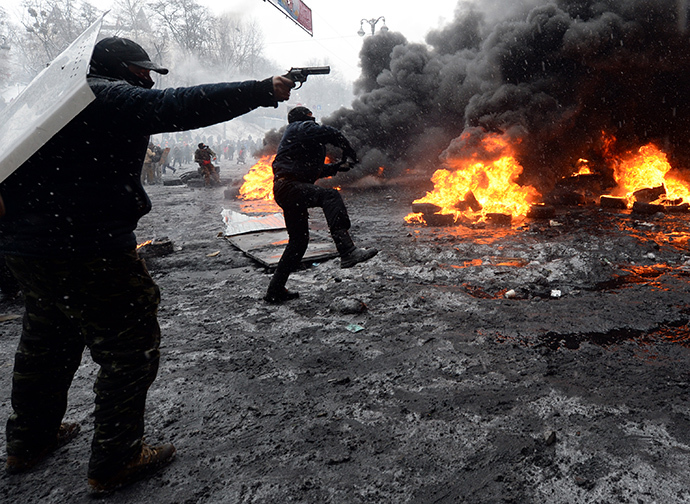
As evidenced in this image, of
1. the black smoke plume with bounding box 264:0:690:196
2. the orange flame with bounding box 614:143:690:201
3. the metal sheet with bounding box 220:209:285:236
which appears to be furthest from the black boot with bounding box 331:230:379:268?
the orange flame with bounding box 614:143:690:201

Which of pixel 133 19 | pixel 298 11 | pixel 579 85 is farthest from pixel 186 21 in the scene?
pixel 579 85

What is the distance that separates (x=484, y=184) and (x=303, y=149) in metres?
6.14

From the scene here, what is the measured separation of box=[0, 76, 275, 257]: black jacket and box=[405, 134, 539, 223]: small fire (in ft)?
23.5

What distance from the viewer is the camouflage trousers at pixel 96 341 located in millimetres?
1531

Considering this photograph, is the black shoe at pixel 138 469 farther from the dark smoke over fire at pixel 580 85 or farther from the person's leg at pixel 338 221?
the dark smoke over fire at pixel 580 85

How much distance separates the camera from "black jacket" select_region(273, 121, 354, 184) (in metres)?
3.51

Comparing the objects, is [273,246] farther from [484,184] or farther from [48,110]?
[484,184]

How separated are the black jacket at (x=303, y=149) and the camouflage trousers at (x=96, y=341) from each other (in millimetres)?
2031

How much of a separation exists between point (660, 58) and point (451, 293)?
9.91 m

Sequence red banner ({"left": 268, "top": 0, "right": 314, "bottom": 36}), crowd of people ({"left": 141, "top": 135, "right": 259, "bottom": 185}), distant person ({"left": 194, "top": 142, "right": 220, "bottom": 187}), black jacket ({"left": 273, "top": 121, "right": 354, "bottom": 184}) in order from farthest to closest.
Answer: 1. crowd of people ({"left": 141, "top": 135, "right": 259, "bottom": 185})
2. distant person ({"left": 194, "top": 142, "right": 220, "bottom": 187})
3. red banner ({"left": 268, "top": 0, "right": 314, "bottom": 36})
4. black jacket ({"left": 273, "top": 121, "right": 354, "bottom": 184})

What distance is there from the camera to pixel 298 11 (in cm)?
1653

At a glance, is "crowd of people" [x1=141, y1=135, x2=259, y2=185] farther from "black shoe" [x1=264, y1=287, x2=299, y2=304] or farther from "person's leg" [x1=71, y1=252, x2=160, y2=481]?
"person's leg" [x1=71, y1=252, x2=160, y2=481]

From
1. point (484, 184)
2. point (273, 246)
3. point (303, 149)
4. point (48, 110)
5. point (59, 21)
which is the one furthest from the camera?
point (59, 21)

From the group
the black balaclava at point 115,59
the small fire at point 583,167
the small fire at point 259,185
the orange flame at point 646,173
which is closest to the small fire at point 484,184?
the orange flame at point 646,173
